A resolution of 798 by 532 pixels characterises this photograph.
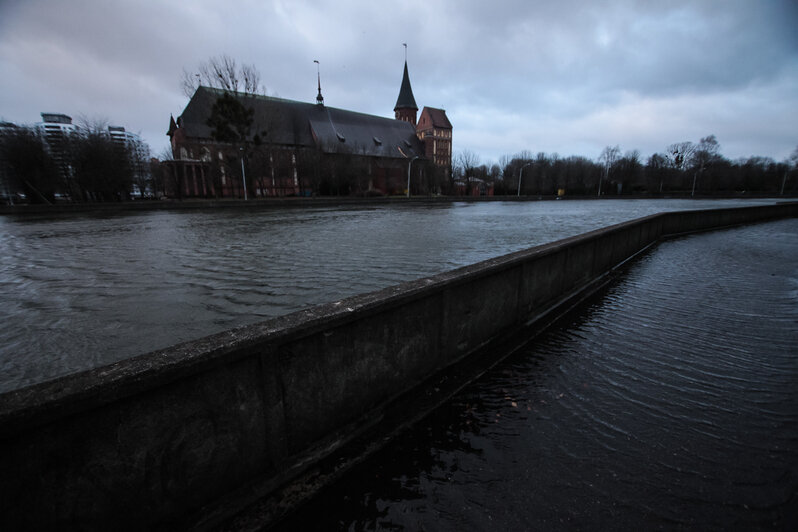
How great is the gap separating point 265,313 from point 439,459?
3.75 metres

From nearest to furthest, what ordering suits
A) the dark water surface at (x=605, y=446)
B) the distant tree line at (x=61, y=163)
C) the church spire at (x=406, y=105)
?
the dark water surface at (x=605, y=446)
the distant tree line at (x=61, y=163)
the church spire at (x=406, y=105)

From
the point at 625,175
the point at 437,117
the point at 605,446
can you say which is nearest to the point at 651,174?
the point at 625,175

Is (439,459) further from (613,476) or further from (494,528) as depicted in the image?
(613,476)

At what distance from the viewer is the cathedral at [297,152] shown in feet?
148

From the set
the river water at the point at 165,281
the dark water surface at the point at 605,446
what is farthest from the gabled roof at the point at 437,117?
the dark water surface at the point at 605,446

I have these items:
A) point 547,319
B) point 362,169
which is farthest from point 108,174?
point 547,319

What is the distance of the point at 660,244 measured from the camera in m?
14.3

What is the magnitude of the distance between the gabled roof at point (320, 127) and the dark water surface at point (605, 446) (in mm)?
49525

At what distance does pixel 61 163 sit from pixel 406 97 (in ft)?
244

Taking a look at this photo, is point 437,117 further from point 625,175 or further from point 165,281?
point 165,281

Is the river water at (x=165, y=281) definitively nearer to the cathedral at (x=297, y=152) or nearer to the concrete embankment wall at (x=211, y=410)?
the concrete embankment wall at (x=211, y=410)

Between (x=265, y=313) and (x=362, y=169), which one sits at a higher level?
(x=362, y=169)

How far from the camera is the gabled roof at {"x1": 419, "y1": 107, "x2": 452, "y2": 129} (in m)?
94.8

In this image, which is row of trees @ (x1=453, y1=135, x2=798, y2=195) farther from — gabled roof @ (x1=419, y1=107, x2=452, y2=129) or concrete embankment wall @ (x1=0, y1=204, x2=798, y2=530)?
concrete embankment wall @ (x1=0, y1=204, x2=798, y2=530)
